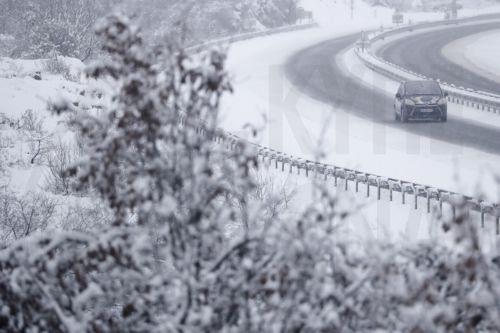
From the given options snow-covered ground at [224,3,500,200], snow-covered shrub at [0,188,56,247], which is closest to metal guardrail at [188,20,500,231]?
snow-covered ground at [224,3,500,200]

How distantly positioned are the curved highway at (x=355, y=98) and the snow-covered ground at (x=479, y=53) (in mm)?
7588

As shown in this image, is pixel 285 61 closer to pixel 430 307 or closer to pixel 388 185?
pixel 388 185

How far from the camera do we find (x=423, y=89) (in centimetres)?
2322

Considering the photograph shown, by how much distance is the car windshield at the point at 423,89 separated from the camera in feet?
75.9

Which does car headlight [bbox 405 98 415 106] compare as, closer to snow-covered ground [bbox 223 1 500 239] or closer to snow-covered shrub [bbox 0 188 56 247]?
snow-covered ground [bbox 223 1 500 239]

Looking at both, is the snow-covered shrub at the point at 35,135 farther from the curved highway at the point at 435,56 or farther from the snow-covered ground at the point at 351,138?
the curved highway at the point at 435,56

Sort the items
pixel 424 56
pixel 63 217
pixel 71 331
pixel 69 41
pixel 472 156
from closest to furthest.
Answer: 1. pixel 71 331
2. pixel 63 217
3. pixel 472 156
4. pixel 69 41
5. pixel 424 56

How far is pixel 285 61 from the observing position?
4016 cm

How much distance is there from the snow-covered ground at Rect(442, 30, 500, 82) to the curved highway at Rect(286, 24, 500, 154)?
299 inches

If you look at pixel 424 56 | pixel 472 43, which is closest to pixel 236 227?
pixel 424 56

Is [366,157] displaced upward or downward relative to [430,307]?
downward

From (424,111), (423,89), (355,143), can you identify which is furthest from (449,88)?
(355,143)

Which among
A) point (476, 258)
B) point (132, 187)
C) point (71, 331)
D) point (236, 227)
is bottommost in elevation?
point (236, 227)

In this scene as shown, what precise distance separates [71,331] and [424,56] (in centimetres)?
4214
